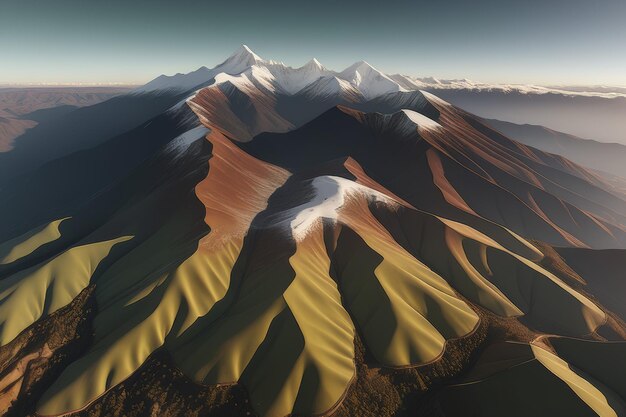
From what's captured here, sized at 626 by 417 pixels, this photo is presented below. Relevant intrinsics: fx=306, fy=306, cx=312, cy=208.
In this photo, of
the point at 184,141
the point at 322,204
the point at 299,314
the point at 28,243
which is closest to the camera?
the point at 299,314

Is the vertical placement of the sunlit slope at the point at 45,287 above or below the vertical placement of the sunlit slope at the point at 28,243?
above

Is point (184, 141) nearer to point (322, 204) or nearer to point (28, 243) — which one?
point (28, 243)

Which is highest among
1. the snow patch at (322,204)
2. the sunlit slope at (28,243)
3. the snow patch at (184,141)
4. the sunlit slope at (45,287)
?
the snow patch at (184,141)

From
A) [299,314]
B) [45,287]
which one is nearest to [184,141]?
[45,287]

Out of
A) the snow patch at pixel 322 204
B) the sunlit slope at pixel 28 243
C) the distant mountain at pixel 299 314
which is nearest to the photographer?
the distant mountain at pixel 299 314

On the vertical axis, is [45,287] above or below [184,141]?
below

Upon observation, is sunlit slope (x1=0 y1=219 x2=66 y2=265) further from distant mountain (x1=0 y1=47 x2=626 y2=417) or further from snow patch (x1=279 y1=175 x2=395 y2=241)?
snow patch (x1=279 y1=175 x2=395 y2=241)

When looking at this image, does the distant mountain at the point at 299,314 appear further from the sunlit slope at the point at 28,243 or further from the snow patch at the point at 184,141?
the snow patch at the point at 184,141

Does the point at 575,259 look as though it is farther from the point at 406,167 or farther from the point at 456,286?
the point at 406,167

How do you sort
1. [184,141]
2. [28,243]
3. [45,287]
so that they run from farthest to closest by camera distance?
[184,141] → [28,243] → [45,287]

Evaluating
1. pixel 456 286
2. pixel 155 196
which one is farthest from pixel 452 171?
pixel 155 196

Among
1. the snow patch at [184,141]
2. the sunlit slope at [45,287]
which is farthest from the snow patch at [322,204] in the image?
the snow patch at [184,141]
